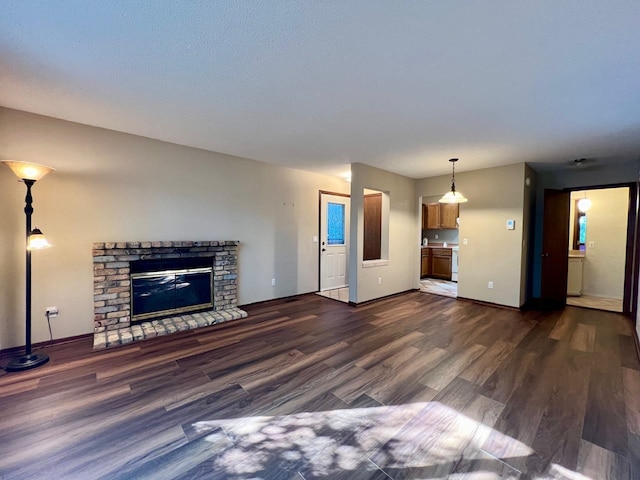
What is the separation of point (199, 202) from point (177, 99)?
6.22 ft

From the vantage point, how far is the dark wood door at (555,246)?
5102 millimetres

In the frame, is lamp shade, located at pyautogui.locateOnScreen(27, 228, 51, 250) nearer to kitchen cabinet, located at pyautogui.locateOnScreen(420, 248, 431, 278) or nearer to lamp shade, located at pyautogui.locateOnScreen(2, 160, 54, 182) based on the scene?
lamp shade, located at pyautogui.locateOnScreen(2, 160, 54, 182)

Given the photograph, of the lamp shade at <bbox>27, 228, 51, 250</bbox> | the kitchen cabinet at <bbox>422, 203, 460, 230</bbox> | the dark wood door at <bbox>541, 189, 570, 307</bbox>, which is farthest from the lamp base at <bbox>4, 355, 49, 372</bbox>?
the kitchen cabinet at <bbox>422, 203, 460, 230</bbox>

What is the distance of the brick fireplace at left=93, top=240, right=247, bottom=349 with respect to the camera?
3.35m

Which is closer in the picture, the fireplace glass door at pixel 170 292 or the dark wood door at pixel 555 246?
the fireplace glass door at pixel 170 292

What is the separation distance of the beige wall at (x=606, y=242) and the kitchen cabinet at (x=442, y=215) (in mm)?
2535

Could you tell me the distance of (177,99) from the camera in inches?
101

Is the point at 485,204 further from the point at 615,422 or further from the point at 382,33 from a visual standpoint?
the point at 382,33

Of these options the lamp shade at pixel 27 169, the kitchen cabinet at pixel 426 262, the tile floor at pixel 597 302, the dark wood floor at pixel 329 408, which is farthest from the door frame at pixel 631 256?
the lamp shade at pixel 27 169

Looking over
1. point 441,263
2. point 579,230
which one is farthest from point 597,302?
point 441,263

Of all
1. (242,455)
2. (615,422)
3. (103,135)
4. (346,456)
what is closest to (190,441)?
(242,455)

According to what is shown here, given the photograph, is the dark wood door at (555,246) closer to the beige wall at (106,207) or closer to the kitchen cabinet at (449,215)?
the kitchen cabinet at (449,215)

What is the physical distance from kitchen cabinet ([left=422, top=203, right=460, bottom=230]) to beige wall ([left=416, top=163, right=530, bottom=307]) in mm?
2401

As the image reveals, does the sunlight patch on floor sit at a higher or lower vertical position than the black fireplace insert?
lower
